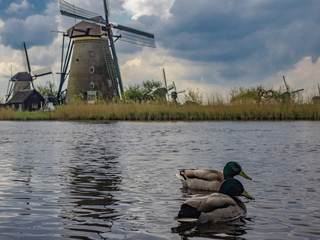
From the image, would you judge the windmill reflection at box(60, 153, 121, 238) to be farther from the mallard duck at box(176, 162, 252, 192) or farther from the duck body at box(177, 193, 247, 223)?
the mallard duck at box(176, 162, 252, 192)

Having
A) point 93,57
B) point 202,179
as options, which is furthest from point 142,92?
point 202,179

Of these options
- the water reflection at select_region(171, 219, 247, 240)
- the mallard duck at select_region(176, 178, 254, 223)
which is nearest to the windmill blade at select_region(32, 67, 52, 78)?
the mallard duck at select_region(176, 178, 254, 223)

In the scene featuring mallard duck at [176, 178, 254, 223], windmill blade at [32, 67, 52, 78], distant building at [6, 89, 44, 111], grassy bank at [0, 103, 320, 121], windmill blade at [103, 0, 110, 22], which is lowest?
mallard duck at [176, 178, 254, 223]

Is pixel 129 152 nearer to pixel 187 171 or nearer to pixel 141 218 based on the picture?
pixel 187 171

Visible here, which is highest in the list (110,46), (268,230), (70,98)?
(110,46)

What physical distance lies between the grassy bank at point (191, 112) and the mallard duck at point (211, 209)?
23.6 m

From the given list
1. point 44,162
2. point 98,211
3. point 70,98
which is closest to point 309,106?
point 44,162

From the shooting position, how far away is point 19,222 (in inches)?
191

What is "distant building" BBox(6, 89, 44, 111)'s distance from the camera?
63781mm

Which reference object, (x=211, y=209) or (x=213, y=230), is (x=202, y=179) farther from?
(x=213, y=230)

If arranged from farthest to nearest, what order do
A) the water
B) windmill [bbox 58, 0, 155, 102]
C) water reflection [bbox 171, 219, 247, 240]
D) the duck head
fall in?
windmill [bbox 58, 0, 155, 102]
the duck head
the water
water reflection [bbox 171, 219, 247, 240]

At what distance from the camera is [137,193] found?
648 cm

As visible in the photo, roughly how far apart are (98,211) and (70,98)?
155 feet

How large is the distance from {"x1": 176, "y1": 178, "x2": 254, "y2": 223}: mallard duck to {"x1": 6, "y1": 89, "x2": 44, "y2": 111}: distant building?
61.1 m
